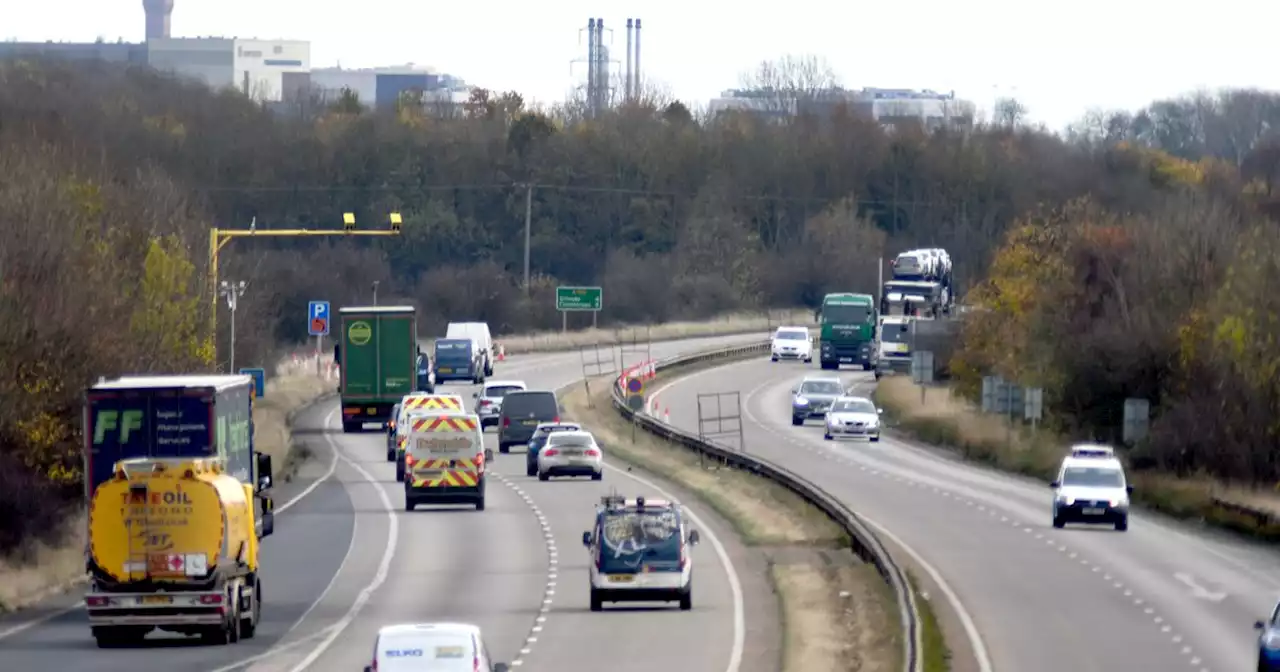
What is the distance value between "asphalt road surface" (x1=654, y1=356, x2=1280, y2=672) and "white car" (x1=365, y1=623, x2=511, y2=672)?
9507mm

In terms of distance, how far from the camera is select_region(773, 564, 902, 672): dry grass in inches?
1088

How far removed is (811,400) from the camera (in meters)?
78.1

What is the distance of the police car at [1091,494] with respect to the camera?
46438mm

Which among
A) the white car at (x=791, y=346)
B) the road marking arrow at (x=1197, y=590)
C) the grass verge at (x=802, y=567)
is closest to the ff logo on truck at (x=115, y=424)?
the grass verge at (x=802, y=567)

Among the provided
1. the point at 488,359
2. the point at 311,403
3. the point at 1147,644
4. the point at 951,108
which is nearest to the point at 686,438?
the point at 311,403

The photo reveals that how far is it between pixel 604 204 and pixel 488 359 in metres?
50.2

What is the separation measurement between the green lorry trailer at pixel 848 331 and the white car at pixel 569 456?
39340mm

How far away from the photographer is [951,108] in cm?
19975

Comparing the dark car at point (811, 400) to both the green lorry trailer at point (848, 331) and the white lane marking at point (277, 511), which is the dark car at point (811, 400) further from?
the green lorry trailer at point (848, 331)

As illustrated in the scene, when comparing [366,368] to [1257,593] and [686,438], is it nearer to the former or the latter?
[686,438]

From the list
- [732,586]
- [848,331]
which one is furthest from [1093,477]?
[848,331]

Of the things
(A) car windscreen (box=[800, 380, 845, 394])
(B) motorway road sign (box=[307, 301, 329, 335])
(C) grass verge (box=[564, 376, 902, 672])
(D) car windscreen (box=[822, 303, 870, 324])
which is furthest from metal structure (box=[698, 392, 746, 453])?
(B) motorway road sign (box=[307, 301, 329, 335])


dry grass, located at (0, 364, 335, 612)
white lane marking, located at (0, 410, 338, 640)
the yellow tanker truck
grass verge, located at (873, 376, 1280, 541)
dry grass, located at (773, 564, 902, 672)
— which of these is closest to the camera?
the yellow tanker truck

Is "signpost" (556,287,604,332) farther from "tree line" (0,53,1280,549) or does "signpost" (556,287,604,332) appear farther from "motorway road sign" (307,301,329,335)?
"motorway road sign" (307,301,329,335)
